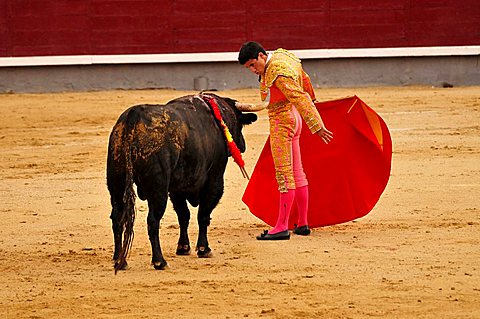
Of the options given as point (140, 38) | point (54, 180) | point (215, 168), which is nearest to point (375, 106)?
point (140, 38)

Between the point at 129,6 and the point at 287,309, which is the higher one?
the point at 129,6

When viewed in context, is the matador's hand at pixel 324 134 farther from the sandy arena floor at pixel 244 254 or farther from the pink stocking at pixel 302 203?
the sandy arena floor at pixel 244 254

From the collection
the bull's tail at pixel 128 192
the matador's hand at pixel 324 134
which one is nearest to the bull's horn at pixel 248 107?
the matador's hand at pixel 324 134

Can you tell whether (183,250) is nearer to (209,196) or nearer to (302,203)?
(209,196)

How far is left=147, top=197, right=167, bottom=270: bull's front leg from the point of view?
500 cm

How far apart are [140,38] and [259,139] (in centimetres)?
395

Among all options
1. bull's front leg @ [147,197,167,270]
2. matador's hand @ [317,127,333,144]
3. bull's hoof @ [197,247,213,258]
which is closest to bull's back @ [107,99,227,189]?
bull's front leg @ [147,197,167,270]

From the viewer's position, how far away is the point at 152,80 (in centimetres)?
1327

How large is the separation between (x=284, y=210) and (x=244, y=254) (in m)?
0.46

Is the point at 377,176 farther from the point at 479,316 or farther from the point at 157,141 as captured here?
the point at 479,316

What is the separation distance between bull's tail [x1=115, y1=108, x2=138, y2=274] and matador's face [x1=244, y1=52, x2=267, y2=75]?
32.8 inches

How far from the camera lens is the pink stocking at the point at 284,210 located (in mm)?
5840

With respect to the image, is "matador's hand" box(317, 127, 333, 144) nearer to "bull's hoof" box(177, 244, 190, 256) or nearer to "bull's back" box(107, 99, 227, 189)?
"bull's back" box(107, 99, 227, 189)

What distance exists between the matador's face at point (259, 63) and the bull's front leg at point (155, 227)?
96 cm
